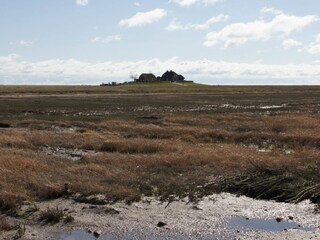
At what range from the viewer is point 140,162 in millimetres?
19094

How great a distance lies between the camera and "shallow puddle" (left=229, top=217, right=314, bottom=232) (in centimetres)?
1159

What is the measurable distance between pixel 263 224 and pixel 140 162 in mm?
7908

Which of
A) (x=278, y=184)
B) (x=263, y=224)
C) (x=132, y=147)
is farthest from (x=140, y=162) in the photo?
(x=263, y=224)

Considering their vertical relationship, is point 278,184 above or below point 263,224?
above

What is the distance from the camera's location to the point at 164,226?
1173 centimetres

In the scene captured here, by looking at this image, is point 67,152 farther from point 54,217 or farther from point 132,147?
point 54,217

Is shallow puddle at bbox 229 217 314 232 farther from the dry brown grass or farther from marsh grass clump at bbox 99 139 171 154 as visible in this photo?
marsh grass clump at bbox 99 139 171 154

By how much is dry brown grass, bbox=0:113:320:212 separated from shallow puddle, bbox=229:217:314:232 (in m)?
2.59

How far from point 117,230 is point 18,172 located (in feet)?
19.4

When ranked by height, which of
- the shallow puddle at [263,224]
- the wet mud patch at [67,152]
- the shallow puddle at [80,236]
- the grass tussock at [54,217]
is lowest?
the wet mud patch at [67,152]

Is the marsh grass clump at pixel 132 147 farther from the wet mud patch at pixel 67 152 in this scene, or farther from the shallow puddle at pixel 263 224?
the shallow puddle at pixel 263 224

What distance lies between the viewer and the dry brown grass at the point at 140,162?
48.2 feet

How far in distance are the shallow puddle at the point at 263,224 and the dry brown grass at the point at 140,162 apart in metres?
2.59

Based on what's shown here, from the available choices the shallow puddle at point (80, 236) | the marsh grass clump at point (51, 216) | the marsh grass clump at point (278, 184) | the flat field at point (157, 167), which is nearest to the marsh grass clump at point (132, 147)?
the flat field at point (157, 167)
